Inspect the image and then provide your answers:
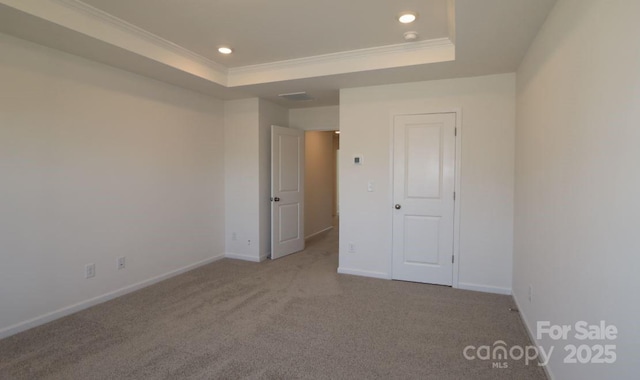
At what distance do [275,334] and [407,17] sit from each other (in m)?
2.86

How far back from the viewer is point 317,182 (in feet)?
24.0

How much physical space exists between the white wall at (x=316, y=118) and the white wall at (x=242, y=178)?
1012mm

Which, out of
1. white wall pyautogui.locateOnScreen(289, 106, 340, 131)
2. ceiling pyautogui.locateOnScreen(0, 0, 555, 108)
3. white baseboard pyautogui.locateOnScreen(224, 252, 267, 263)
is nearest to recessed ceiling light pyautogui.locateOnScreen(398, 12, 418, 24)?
ceiling pyautogui.locateOnScreen(0, 0, 555, 108)

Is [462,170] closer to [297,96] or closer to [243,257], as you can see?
[297,96]

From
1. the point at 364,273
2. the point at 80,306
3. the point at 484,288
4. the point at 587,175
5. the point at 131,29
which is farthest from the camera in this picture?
the point at 364,273

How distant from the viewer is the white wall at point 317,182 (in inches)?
270

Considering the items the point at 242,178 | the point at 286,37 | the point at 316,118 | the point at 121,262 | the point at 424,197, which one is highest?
the point at 286,37

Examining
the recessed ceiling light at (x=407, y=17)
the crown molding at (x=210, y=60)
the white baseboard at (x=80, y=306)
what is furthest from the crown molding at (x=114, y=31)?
the white baseboard at (x=80, y=306)

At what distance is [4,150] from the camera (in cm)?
270

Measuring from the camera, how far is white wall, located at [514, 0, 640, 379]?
1.26 meters

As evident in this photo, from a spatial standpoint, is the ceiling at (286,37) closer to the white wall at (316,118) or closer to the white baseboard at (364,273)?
the white wall at (316,118)

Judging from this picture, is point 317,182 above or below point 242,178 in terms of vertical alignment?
below

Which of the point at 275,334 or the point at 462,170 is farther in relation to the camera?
the point at 462,170

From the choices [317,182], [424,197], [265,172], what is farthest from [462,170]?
[317,182]
